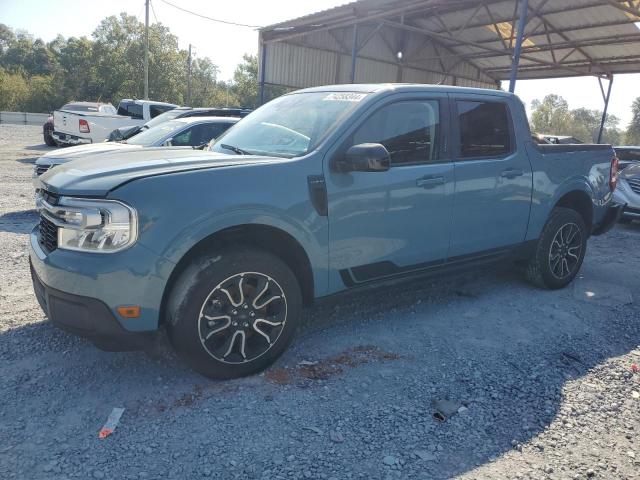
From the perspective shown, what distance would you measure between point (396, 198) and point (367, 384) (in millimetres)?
1308

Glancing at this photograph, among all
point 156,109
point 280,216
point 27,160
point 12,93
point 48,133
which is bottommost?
point 27,160

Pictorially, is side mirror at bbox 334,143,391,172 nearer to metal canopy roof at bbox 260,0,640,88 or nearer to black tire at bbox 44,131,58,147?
metal canopy roof at bbox 260,0,640,88

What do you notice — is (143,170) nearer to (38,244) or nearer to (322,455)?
(38,244)

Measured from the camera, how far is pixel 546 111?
48.9 meters

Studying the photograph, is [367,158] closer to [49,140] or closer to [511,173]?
[511,173]

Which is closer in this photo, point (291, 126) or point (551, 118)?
point (291, 126)

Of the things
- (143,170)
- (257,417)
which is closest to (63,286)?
(143,170)

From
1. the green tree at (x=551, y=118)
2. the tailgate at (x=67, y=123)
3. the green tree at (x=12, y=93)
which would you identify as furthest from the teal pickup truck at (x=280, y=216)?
the green tree at (x=12, y=93)

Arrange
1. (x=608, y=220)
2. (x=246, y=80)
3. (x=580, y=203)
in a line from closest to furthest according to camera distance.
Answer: (x=580, y=203), (x=608, y=220), (x=246, y=80)

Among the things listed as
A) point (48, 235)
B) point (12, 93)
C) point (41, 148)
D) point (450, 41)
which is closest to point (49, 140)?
point (41, 148)

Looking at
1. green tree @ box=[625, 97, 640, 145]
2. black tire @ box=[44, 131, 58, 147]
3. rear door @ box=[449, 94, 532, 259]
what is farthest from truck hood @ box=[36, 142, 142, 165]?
green tree @ box=[625, 97, 640, 145]

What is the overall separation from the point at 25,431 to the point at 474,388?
2.55 m

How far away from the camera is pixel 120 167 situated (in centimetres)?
298

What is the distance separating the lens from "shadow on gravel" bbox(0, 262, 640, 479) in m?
2.58
